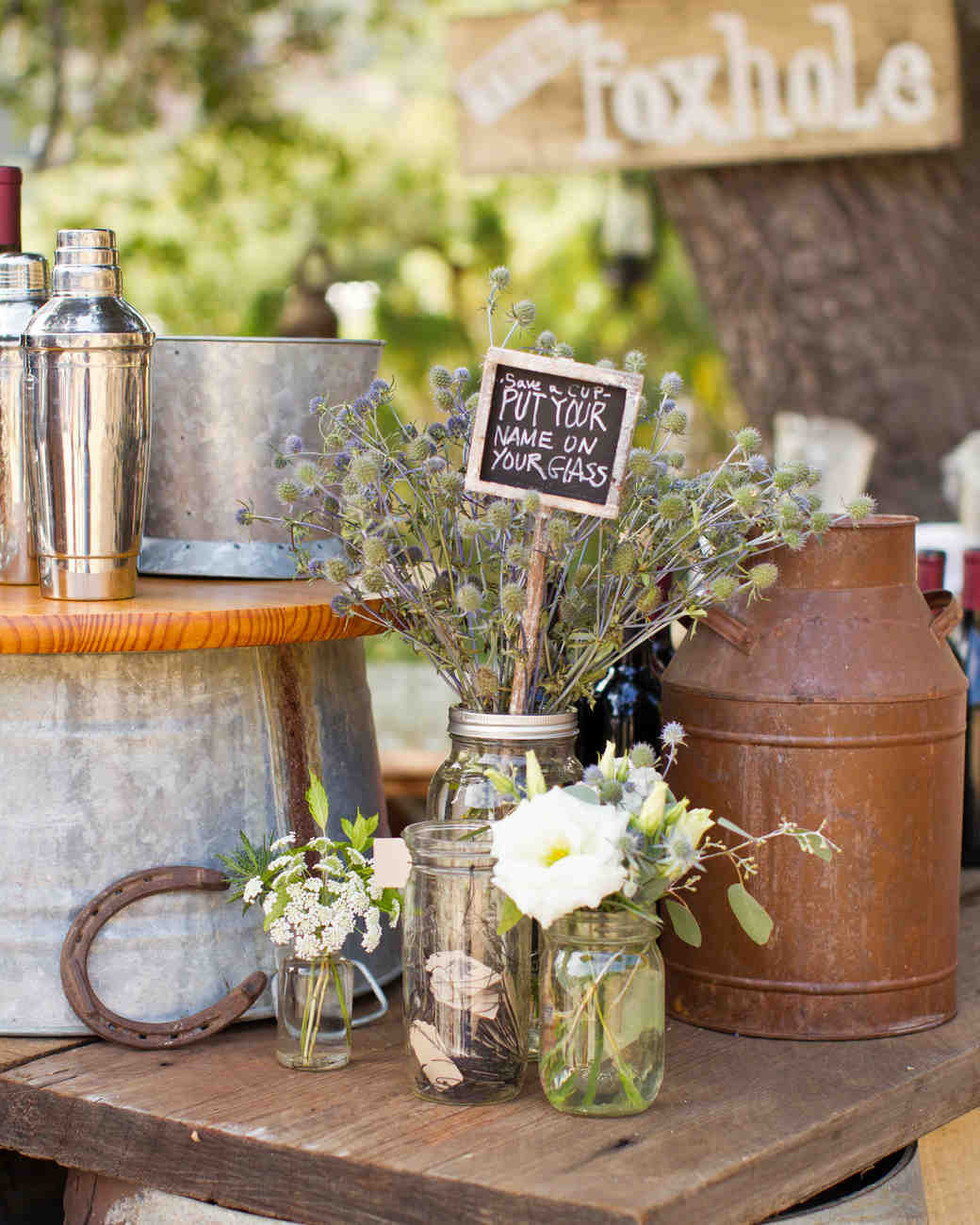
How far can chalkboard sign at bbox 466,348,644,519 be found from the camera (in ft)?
4.26

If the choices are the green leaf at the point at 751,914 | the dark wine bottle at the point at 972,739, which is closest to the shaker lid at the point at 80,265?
the green leaf at the point at 751,914

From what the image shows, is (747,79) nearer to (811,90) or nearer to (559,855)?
(811,90)

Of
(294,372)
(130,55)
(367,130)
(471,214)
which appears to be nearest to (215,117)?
(130,55)

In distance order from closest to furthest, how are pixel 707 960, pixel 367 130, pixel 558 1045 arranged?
pixel 558 1045 < pixel 707 960 < pixel 367 130

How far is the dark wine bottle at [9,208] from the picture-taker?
1560 mm

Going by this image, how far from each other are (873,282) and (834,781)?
211cm

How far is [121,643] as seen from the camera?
1.35m

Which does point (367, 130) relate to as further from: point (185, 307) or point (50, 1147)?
point (50, 1147)

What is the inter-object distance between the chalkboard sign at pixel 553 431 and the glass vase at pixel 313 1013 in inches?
17.5

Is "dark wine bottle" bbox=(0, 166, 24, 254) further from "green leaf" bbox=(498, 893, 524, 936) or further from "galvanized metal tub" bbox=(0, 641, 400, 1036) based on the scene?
"green leaf" bbox=(498, 893, 524, 936)

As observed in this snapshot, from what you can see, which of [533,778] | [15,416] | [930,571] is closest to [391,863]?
[533,778]

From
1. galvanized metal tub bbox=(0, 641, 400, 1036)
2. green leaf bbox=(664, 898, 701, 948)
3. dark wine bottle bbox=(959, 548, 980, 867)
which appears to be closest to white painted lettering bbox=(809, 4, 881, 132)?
dark wine bottle bbox=(959, 548, 980, 867)

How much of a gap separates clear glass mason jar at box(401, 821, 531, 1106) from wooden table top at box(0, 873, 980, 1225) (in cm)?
3

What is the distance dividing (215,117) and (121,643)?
→ 5.54 m
